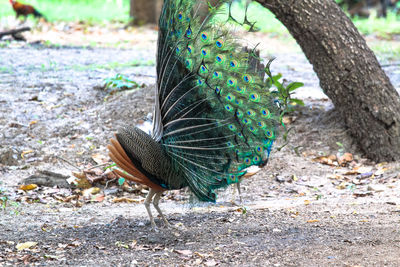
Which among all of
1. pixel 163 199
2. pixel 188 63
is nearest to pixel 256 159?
pixel 188 63

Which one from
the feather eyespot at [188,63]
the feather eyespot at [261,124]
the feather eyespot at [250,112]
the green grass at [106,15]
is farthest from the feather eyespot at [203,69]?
the green grass at [106,15]

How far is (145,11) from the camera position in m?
15.1

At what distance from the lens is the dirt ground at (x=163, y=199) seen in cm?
419

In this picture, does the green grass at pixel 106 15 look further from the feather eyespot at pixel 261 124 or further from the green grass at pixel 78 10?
the feather eyespot at pixel 261 124

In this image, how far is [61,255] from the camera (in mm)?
4176

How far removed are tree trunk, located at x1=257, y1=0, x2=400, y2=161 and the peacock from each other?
228 centimetres

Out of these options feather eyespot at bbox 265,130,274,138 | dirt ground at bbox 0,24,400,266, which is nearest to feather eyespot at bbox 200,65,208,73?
feather eyespot at bbox 265,130,274,138

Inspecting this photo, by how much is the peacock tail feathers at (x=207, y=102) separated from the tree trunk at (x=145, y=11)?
10.8m

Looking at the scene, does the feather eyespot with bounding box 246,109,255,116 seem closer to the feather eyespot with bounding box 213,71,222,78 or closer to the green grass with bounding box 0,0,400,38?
the feather eyespot with bounding box 213,71,222,78

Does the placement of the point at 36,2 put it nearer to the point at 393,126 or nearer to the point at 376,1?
the point at 376,1

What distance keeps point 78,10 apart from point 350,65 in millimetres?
12964

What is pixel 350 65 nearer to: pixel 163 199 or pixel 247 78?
pixel 247 78

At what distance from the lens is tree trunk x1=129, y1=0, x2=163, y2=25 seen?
15.1 meters

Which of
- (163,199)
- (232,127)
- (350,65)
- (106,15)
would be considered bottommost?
(163,199)
